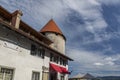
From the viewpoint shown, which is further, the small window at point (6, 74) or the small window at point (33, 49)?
the small window at point (33, 49)

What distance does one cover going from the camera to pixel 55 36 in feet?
100

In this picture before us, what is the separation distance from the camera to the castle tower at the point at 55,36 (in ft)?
98.3

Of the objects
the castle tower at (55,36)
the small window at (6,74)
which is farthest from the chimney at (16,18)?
the castle tower at (55,36)

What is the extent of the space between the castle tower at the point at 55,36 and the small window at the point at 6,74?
16.4 meters

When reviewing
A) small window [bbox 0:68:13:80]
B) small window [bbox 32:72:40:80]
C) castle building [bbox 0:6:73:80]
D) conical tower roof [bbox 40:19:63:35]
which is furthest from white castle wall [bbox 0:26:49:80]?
conical tower roof [bbox 40:19:63:35]

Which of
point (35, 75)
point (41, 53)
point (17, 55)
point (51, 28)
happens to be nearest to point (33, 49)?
point (41, 53)

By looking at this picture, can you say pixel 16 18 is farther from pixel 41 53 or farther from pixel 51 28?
pixel 51 28

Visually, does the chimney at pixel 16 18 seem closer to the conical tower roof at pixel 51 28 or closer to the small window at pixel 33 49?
the small window at pixel 33 49

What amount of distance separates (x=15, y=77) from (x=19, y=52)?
2.29 metres

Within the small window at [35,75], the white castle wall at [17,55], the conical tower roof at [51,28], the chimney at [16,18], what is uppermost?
the conical tower roof at [51,28]

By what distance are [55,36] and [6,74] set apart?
59.8 feet

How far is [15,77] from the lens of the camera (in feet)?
45.1

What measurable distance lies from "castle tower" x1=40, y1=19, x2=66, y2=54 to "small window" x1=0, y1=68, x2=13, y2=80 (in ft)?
53.8

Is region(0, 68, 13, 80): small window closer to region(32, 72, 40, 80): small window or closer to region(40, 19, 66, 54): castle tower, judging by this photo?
region(32, 72, 40, 80): small window
